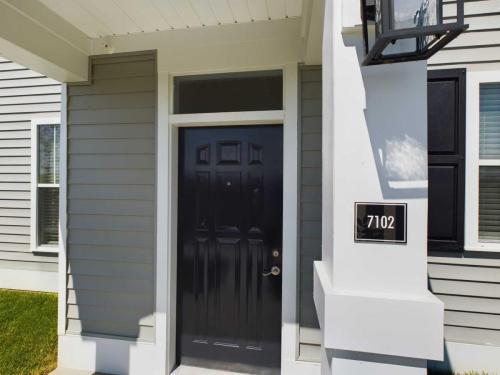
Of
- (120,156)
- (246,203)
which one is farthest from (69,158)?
(246,203)

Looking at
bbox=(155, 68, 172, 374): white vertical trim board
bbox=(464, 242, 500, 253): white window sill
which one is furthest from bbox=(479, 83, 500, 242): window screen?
bbox=(155, 68, 172, 374): white vertical trim board

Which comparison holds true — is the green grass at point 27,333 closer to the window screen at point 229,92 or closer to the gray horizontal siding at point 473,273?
the window screen at point 229,92

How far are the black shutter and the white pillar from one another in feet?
4.11

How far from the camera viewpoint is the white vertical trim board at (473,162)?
1947 mm

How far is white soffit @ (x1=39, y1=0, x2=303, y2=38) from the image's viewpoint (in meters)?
1.95

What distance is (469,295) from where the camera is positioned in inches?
78.0

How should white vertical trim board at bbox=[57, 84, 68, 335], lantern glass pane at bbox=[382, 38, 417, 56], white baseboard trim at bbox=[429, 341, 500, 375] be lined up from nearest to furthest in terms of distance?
lantern glass pane at bbox=[382, 38, 417, 56] → white baseboard trim at bbox=[429, 341, 500, 375] → white vertical trim board at bbox=[57, 84, 68, 335]

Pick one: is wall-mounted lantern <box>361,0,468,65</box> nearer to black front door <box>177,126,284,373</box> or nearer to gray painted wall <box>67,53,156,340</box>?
black front door <box>177,126,284,373</box>

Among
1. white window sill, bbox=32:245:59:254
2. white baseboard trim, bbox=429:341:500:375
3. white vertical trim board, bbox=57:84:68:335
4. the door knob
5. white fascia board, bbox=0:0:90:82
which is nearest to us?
white fascia board, bbox=0:0:90:82

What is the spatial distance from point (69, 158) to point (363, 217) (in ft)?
8.43

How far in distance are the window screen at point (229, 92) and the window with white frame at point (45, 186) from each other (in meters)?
2.20

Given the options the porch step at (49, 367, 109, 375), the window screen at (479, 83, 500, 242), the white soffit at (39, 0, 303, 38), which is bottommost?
the porch step at (49, 367, 109, 375)

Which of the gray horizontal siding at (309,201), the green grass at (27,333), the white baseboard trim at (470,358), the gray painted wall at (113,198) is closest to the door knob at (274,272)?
the gray horizontal siding at (309,201)

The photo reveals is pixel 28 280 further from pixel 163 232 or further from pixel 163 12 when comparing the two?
pixel 163 12
